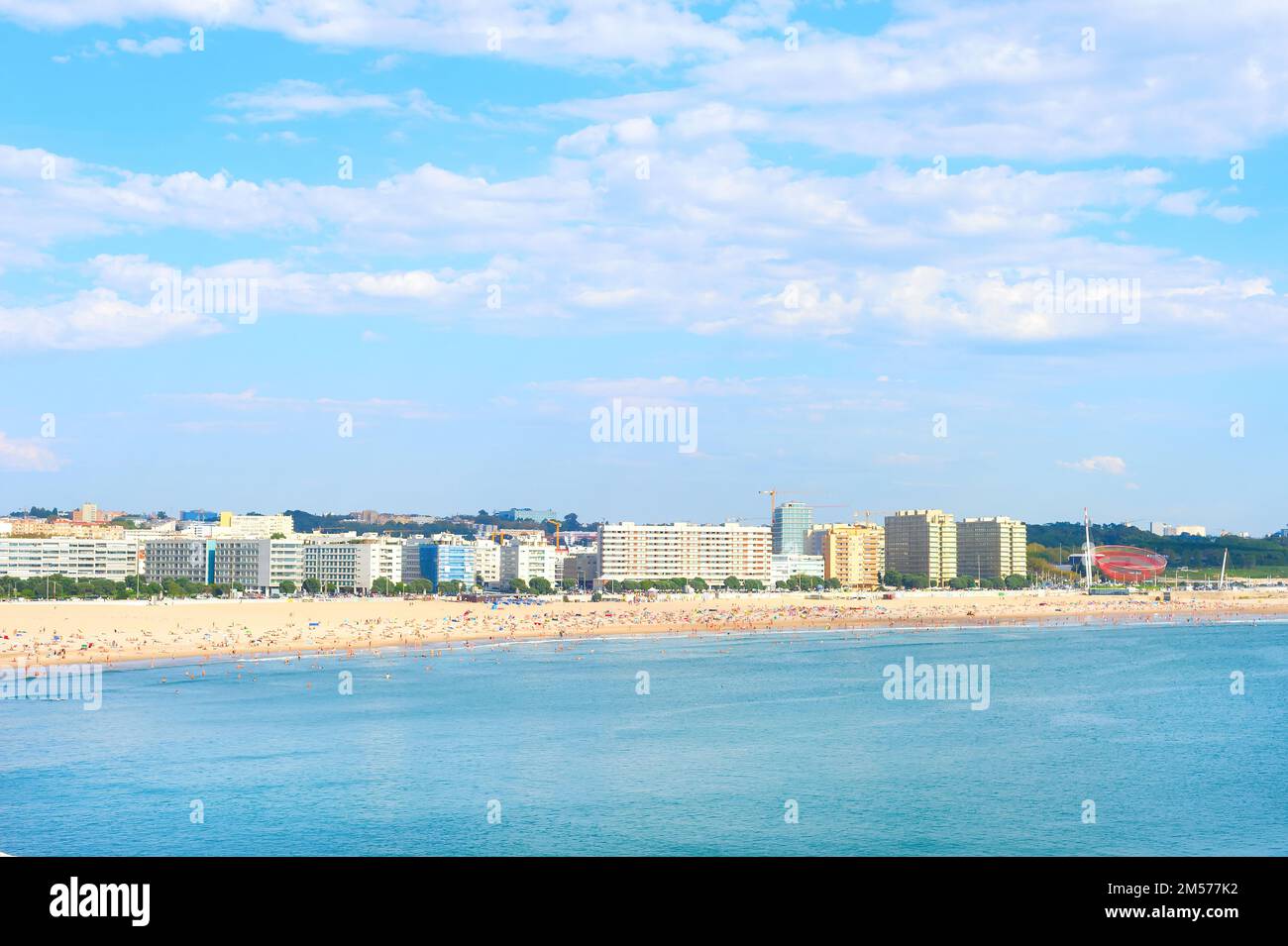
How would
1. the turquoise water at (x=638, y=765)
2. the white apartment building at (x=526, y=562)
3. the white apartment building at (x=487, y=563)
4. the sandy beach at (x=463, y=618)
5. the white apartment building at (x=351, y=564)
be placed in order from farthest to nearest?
the white apartment building at (x=526, y=562), the white apartment building at (x=487, y=563), the white apartment building at (x=351, y=564), the sandy beach at (x=463, y=618), the turquoise water at (x=638, y=765)

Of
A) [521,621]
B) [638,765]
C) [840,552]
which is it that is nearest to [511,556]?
[840,552]

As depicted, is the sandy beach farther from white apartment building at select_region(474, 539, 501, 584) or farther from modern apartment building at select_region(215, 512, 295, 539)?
modern apartment building at select_region(215, 512, 295, 539)

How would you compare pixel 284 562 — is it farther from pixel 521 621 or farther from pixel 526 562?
pixel 521 621

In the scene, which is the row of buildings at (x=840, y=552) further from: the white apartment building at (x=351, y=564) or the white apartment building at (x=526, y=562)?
the white apartment building at (x=351, y=564)

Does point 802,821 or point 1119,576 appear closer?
point 802,821

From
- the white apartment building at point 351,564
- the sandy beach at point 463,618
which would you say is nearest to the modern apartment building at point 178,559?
the white apartment building at point 351,564
